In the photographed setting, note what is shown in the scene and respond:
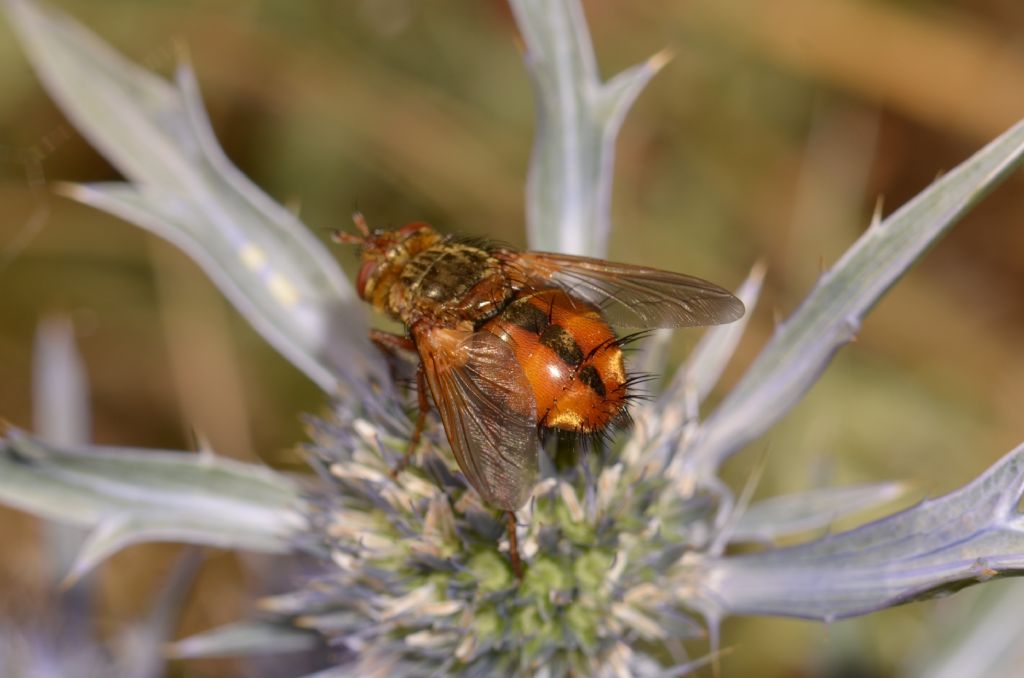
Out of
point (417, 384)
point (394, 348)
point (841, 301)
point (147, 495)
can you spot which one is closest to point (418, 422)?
point (417, 384)

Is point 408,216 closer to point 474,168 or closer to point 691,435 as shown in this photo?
point 474,168

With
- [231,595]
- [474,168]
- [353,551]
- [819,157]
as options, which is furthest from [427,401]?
[819,157]

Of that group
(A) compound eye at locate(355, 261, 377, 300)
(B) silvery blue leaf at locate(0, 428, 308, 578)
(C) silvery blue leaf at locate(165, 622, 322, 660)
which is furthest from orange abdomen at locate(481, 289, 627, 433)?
(C) silvery blue leaf at locate(165, 622, 322, 660)

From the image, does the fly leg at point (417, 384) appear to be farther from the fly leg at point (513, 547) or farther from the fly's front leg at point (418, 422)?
the fly leg at point (513, 547)

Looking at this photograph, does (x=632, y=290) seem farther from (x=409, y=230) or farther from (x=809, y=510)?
(x=809, y=510)

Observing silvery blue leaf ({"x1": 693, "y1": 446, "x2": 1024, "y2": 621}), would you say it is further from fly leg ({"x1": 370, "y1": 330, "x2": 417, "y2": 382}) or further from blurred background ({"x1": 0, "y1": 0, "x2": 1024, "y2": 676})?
blurred background ({"x1": 0, "y1": 0, "x2": 1024, "y2": 676})
